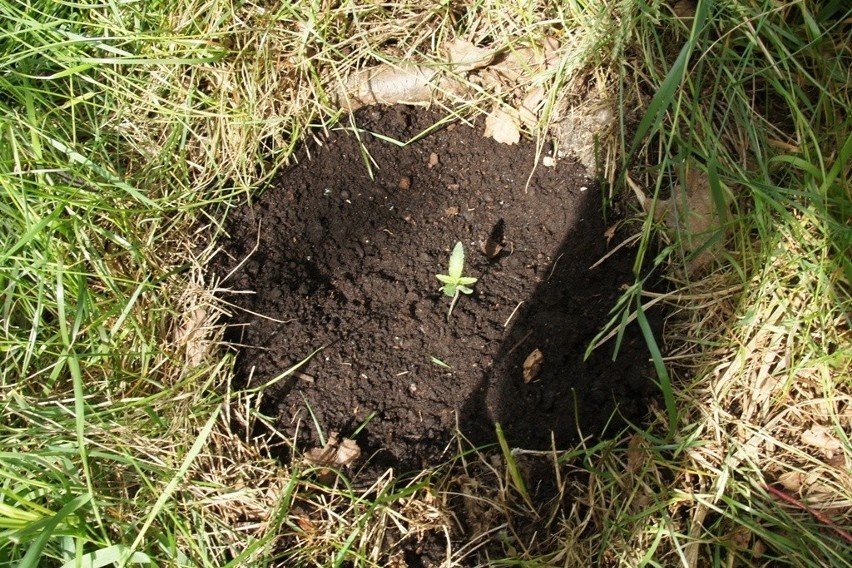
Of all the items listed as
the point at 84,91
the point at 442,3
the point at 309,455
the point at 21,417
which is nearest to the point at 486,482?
the point at 309,455

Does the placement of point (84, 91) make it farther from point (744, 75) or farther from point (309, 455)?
point (744, 75)

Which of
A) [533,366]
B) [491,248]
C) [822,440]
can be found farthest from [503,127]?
[822,440]

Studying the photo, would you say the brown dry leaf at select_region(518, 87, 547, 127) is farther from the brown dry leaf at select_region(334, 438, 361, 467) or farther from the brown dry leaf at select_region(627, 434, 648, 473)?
the brown dry leaf at select_region(334, 438, 361, 467)

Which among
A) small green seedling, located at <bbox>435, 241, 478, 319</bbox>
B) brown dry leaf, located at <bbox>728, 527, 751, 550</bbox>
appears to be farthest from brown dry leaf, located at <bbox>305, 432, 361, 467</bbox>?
brown dry leaf, located at <bbox>728, 527, 751, 550</bbox>

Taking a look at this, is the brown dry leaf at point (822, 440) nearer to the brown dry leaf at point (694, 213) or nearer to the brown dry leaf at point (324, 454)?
the brown dry leaf at point (694, 213)

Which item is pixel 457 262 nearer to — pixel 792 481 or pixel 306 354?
pixel 306 354
